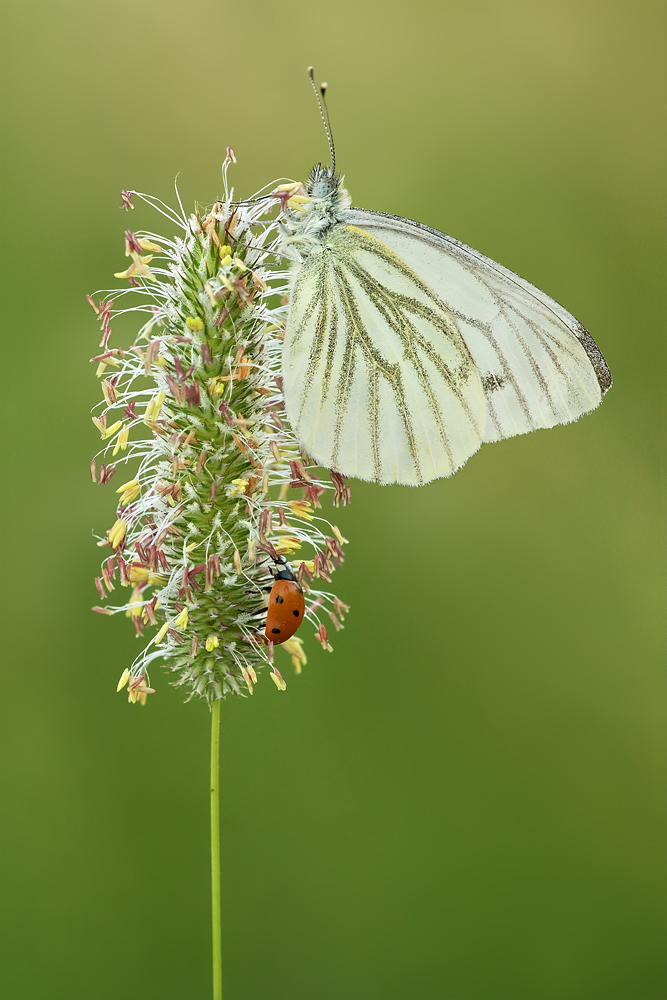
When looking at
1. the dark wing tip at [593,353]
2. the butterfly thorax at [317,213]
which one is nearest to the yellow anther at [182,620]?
the butterfly thorax at [317,213]

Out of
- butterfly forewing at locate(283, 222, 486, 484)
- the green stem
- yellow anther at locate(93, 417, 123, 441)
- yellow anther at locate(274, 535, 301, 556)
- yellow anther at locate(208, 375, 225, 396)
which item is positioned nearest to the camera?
the green stem

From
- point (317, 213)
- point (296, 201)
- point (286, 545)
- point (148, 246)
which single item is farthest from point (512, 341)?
point (148, 246)

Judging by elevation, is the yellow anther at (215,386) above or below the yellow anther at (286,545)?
above

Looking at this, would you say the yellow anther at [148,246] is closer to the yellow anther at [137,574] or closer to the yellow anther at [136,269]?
the yellow anther at [136,269]

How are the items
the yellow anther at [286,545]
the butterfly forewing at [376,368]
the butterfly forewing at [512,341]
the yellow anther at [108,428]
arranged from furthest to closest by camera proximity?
the butterfly forewing at [512,341] → the butterfly forewing at [376,368] → the yellow anther at [286,545] → the yellow anther at [108,428]

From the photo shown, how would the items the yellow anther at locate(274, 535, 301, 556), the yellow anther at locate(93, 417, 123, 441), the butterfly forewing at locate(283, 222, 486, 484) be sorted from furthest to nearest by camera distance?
the butterfly forewing at locate(283, 222, 486, 484)
the yellow anther at locate(274, 535, 301, 556)
the yellow anther at locate(93, 417, 123, 441)

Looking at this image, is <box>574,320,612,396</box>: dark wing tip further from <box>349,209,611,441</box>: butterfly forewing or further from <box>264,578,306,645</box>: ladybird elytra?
<box>264,578,306,645</box>: ladybird elytra

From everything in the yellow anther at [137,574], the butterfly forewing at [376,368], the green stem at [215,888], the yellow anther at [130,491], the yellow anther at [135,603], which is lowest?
the green stem at [215,888]

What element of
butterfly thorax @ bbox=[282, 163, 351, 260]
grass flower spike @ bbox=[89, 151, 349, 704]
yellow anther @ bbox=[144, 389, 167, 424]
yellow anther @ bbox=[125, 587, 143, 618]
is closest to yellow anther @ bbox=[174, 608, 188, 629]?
grass flower spike @ bbox=[89, 151, 349, 704]
